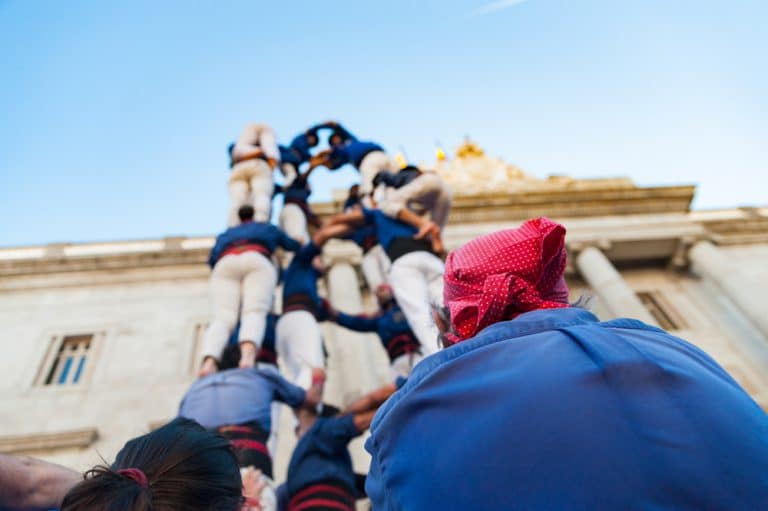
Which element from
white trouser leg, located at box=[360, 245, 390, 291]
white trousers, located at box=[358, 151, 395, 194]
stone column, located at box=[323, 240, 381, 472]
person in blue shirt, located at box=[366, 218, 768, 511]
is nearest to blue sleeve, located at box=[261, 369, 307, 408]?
person in blue shirt, located at box=[366, 218, 768, 511]

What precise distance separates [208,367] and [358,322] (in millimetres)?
2092

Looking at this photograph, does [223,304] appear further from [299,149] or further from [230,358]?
[299,149]

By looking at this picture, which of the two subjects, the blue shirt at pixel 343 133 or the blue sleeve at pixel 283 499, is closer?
the blue sleeve at pixel 283 499

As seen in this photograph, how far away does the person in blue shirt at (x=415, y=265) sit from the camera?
456 cm

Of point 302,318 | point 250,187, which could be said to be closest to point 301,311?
point 302,318

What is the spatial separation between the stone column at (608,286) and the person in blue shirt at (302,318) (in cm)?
768

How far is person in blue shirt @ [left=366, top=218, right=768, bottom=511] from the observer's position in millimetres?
1059

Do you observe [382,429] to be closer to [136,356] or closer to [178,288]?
[136,356]

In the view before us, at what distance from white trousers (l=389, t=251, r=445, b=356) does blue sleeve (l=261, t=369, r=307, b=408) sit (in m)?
1.19

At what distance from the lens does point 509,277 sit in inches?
67.4

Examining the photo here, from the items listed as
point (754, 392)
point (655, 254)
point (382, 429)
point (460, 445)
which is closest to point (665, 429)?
point (460, 445)

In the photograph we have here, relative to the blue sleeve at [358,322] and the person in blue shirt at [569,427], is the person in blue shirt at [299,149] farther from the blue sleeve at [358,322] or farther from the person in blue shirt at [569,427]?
the person in blue shirt at [569,427]

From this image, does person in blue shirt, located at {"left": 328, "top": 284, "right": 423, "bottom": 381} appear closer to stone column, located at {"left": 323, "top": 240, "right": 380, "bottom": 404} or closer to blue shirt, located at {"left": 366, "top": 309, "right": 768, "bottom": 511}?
stone column, located at {"left": 323, "top": 240, "right": 380, "bottom": 404}

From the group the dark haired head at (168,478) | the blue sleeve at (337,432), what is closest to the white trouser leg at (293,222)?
the blue sleeve at (337,432)
